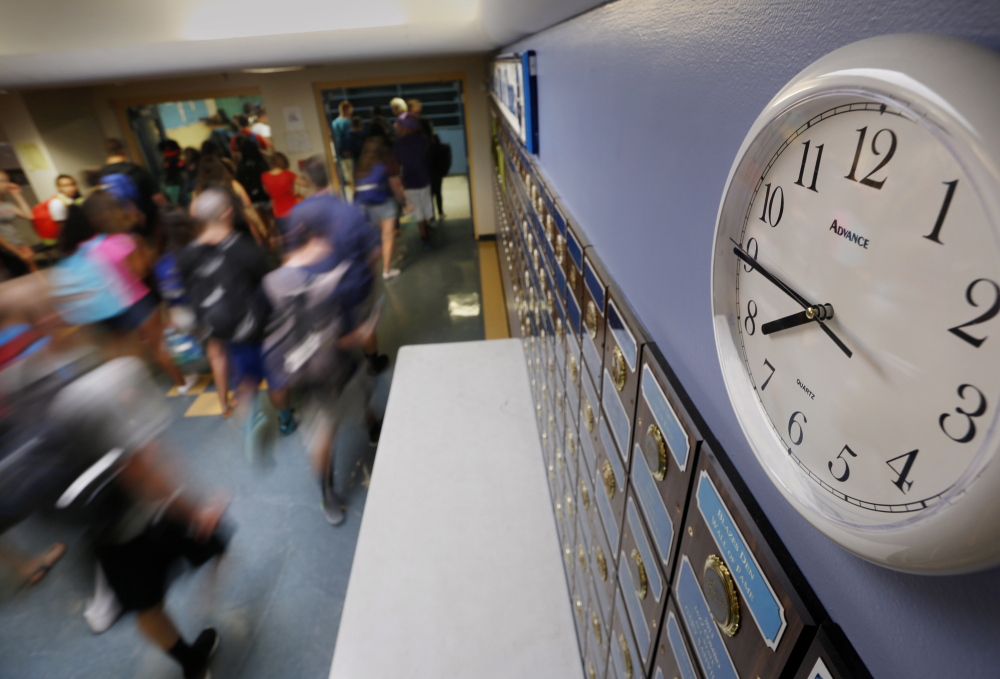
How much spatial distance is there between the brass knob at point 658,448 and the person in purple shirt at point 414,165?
582 centimetres

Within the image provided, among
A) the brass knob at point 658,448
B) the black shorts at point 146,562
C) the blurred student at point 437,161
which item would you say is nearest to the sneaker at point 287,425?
the black shorts at point 146,562

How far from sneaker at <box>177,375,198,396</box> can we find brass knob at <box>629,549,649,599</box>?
420 centimetres

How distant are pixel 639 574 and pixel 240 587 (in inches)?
92.2

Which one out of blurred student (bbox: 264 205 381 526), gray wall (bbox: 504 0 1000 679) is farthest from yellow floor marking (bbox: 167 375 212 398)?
gray wall (bbox: 504 0 1000 679)

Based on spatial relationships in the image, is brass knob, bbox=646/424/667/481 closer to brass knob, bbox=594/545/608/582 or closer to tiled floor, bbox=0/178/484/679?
brass knob, bbox=594/545/608/582

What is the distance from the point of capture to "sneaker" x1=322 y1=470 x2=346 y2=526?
2.94 metres

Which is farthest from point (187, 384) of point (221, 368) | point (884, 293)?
point (884, 293)

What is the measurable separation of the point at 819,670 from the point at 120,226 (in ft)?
14.4

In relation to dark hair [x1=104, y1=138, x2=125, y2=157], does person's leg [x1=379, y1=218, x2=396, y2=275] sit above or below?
below

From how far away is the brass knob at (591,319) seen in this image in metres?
1.30

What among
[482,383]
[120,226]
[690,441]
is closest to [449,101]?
[120,226]

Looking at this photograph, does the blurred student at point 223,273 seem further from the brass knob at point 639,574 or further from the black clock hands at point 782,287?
the black clock hands at point 782,287

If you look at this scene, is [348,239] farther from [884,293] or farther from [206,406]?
A: [884,293]

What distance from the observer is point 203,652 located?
2.29 m
